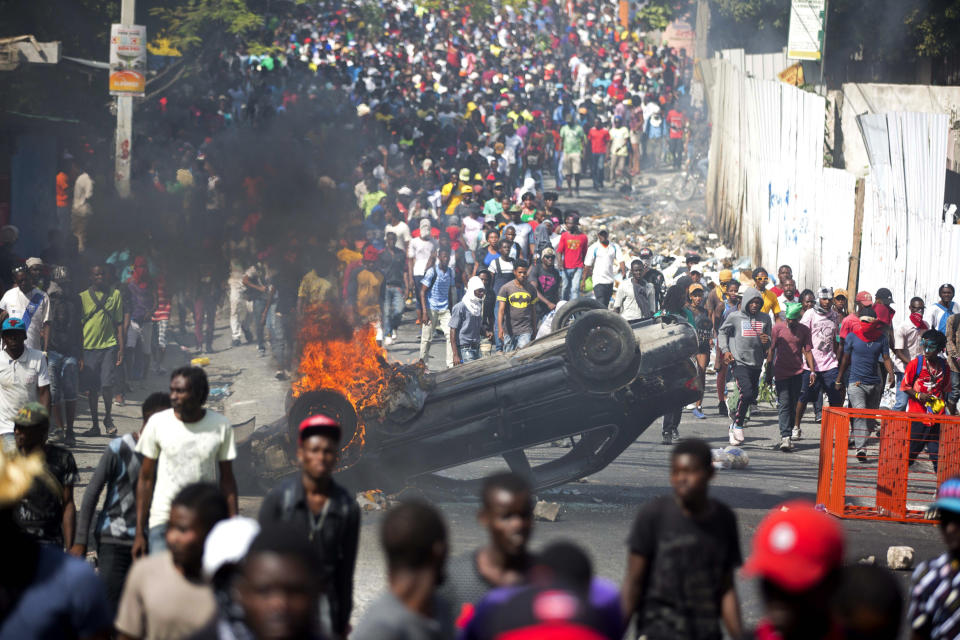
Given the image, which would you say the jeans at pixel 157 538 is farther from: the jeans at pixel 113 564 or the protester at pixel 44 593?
the protester at pixel 44 593

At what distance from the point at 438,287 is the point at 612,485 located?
20.3ft

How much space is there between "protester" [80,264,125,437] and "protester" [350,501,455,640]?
30.0 ft

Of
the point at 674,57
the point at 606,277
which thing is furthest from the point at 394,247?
the point at 674,57

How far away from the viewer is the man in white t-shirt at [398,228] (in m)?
18.2

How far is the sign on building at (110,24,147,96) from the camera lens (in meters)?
14.9

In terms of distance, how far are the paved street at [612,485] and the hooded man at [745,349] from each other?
0.43 metres

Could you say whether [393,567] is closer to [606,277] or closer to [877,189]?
[877,189]

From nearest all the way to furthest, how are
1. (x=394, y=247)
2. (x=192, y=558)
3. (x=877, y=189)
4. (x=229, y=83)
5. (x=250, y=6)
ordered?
(x=192, y=558)
(x=877, y=189)
(x=394, y=247)
(x=229, y=83)
(x=250, y=6)

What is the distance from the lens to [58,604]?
3.53 meters

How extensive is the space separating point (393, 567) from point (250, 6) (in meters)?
21.2

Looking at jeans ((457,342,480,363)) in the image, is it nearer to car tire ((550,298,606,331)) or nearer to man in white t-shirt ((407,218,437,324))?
man in white t-shirt ((407,218,437,324))

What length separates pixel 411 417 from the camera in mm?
9391

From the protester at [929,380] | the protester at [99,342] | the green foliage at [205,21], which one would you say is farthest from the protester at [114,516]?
the green foliage at [205,21]

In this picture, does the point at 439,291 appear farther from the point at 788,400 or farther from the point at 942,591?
the point at 942,591
